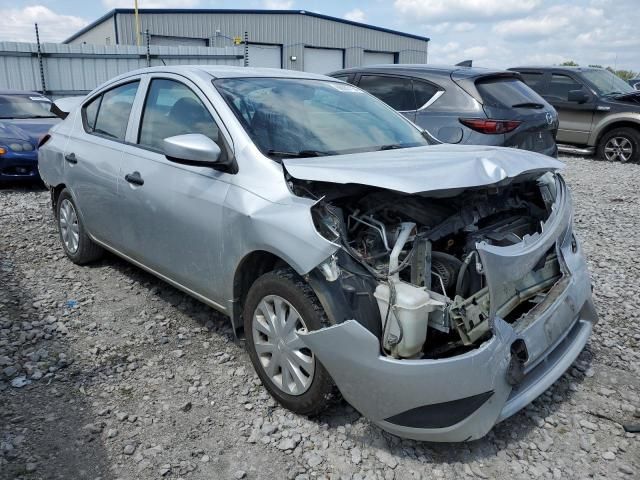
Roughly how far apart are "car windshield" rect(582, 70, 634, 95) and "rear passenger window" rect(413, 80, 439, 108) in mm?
5841

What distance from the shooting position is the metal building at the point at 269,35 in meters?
24.3

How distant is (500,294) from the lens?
2354mm

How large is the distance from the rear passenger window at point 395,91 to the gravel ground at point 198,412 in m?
3.17

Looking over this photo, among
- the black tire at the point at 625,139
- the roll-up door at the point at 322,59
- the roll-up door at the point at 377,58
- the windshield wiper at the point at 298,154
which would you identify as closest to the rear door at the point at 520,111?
the windshield wiper at the point at 298,154

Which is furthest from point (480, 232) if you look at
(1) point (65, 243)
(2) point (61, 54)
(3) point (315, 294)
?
(2) point (61, 54)

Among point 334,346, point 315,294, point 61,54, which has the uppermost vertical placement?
point 61,54

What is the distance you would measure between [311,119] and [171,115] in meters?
0.96

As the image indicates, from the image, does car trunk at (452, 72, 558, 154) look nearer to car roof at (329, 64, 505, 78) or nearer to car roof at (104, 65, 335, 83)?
car roof at (329, 64, 505, 78)

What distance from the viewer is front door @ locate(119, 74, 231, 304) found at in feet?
10.1

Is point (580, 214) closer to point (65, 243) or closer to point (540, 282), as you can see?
point (540, 282)

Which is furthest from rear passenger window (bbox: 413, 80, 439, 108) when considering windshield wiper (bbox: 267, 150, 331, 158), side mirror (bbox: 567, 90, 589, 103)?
side mirror (bbox: 567, 90, 589, 103)

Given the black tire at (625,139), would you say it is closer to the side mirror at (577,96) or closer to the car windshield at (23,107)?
the side mirror at (577,96)

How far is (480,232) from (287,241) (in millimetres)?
1036

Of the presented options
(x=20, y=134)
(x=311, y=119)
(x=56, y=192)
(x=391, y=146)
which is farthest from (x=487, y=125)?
(x=20, y=134)
